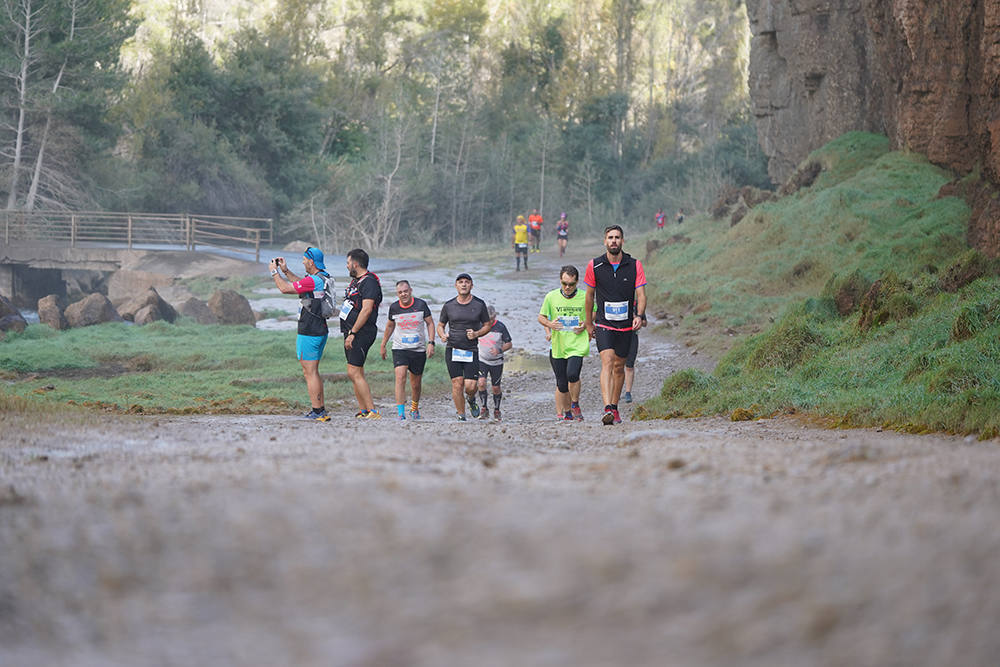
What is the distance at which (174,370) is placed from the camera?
1811cm

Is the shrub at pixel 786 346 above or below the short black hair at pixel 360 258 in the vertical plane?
below

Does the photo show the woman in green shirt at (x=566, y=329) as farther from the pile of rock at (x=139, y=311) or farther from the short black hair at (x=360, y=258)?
the pile of rock at (x=139, y=311)

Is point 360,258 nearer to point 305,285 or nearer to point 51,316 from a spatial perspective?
point 305,285

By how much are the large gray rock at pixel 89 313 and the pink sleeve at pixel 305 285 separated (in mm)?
14099

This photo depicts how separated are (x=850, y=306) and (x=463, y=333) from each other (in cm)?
582

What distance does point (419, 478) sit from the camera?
455cm

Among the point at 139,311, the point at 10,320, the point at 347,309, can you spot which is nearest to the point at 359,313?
the point at 347,309

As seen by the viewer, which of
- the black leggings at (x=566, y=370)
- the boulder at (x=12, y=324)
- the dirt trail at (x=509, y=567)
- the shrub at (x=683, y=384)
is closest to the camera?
the dirt trail at (x=509, y=567)

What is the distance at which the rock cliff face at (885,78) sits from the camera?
16578mm

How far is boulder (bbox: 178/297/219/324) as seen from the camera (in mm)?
24531

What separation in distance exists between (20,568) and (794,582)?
2434 mm

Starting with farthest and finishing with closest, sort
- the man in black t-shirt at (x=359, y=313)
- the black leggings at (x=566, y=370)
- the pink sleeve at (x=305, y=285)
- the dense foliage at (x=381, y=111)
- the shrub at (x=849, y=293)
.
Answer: the dense foliage at (x=381, y=111), the shrub at (x=849, y=293), the man in black t-shirt at (x=359, y=313), the black leggings at (x=566, y=370), the pink sleeve at (x=305, y=285)

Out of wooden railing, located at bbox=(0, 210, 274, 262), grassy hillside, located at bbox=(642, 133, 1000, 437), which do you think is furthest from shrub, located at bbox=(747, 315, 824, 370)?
wooden railing, located at bbox=(0, 210, 274, 262)

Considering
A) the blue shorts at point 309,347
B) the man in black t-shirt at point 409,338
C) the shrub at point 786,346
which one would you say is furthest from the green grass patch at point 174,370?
the shrub at point 786,346
